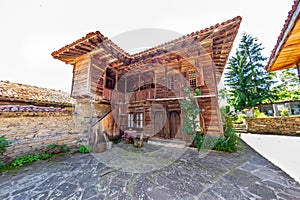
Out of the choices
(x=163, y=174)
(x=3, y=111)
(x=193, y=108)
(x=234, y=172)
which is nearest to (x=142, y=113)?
(x=193, y=108)

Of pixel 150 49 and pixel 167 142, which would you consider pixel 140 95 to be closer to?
pixel 150 49

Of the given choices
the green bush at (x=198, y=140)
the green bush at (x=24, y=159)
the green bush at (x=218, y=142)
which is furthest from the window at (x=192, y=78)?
the green bush at (x=24, y=159)

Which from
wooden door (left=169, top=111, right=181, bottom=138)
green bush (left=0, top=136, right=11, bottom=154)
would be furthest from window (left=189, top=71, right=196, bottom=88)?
green bush (left=0, top=136, right=11, bottom=154)

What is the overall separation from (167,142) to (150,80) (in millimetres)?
4897

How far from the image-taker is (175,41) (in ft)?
21.2

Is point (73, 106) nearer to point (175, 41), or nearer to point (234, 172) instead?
point (175, 41)

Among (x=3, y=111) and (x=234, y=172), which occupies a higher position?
(x=3, y=111)

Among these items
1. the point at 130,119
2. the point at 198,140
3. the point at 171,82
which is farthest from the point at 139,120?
the point at 198,140

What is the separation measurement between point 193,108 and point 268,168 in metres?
3.52

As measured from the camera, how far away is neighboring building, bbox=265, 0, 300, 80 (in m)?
2.33

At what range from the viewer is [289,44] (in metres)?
2.98

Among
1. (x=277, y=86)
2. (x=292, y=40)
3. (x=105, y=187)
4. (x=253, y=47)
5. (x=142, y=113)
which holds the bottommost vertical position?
(x=105, y=187)

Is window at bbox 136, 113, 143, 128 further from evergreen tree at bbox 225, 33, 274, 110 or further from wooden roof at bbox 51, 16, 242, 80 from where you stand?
evergreen tree at bbox 225, 33, 274, 110

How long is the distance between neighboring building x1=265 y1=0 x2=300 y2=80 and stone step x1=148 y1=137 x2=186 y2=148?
525cm
